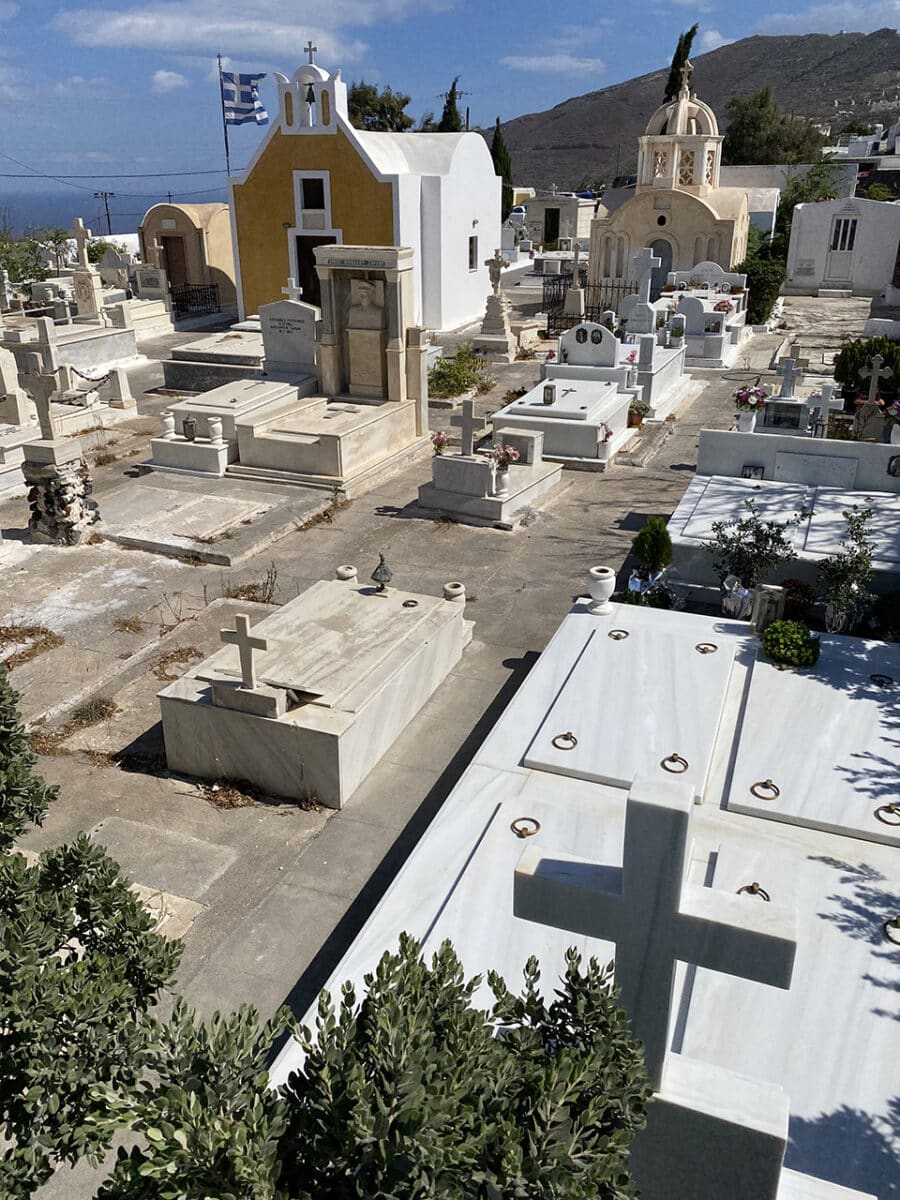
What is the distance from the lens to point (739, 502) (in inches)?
463

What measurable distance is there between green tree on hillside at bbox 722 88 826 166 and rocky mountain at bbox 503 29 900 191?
217ft

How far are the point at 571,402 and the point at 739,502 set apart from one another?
6.12 metres

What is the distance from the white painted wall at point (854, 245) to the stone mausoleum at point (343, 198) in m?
14.2

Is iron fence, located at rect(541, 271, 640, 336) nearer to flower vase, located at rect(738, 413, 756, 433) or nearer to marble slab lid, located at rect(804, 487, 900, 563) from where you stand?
flower vase, located at rect(738, 413, 756, 433)

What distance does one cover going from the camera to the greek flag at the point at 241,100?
109 feet

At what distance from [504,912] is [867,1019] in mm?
2077

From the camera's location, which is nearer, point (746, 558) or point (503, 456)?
point (746, 558)

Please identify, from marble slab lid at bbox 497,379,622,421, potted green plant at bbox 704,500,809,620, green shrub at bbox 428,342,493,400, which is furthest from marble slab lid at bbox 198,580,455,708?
green shrub at bbox 428,342,493,400

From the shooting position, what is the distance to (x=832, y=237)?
35875mm

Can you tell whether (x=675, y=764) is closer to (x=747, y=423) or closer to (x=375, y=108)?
(x=747, y=423)

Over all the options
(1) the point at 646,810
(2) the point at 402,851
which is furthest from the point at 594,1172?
(2) the point at 402,851

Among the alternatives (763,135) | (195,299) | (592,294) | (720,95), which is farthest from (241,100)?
(720,95)

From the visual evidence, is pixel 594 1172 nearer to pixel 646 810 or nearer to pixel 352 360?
pixel 646 810

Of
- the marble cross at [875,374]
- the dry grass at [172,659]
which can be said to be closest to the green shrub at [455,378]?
the marble cross at [875,374]
